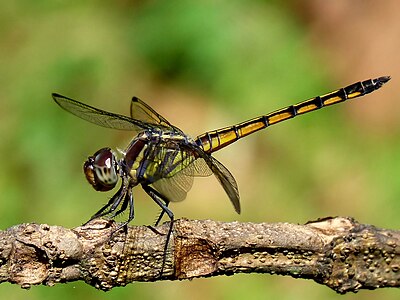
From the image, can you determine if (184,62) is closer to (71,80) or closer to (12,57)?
(71,80)

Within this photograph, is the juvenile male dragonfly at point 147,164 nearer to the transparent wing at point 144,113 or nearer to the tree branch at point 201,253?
the transparent wing at point 144,113

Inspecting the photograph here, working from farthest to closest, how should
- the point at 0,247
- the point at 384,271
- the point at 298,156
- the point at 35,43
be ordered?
1. the point at 35,43
2. the point at 298,156
3. the point at 384,271
4. the point at 0,247

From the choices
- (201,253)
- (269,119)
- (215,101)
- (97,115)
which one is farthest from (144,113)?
(215,101)

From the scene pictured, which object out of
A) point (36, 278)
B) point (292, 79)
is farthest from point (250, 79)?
point (36, 278)

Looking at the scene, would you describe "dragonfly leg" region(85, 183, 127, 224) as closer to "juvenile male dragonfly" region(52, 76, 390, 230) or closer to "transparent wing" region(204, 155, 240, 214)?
"juvenile male dragonfly" region(52, 76, 390, 230)

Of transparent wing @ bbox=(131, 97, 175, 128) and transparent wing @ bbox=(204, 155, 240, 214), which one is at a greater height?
transparent wing @ bbox=(131, 97, 175, 128)

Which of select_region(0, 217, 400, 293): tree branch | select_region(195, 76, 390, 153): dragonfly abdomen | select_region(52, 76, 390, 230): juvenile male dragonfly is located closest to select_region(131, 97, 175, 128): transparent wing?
select_region(52, 76, 390, 230): juvenile male dragonfly
